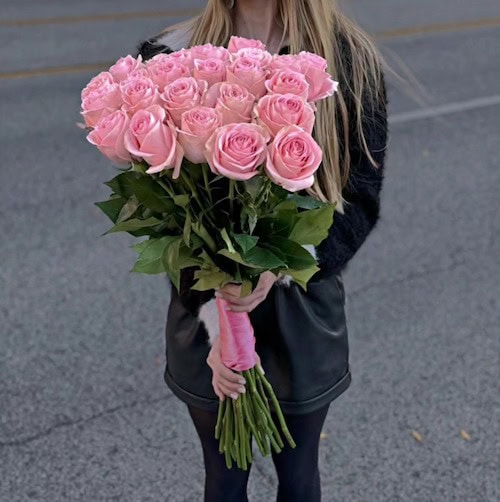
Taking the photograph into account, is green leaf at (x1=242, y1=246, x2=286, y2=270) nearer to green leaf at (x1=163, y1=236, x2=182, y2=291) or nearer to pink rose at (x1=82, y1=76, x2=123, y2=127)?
green leaf at (x1=163, y1=236, x2=182, y2=291)

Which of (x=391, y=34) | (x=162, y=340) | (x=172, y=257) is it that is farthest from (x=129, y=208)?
(x=391, y=34)

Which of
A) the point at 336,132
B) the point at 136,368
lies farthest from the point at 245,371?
the point at 136,368

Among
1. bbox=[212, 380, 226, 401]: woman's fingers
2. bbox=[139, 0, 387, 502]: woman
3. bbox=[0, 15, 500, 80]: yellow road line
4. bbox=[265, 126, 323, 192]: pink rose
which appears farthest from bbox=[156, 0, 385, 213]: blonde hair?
bbox=[0, 15, 500, 80]: yellow road line

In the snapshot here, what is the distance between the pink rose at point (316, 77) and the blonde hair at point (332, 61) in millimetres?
301

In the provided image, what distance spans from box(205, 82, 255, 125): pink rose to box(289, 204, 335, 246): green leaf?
26 centimetres

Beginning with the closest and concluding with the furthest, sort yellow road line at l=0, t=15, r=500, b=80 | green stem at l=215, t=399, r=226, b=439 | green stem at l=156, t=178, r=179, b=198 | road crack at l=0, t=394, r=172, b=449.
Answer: green stem at l=156, t=178, r=179, b=198
green stem at l=215, t=399, r=226, b=439
road crack at l=0, t=394, r=172, b=449
yellow road line at l=0, t=15, r=500, b=80

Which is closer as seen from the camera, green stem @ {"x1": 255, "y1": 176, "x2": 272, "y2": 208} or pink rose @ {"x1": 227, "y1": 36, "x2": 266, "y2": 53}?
green stem @ {"x1": 255, "y1": 176, "x2": 272, "y2": 208}

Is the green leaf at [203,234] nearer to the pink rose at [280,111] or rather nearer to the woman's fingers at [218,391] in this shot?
the pink rose at [280,111]

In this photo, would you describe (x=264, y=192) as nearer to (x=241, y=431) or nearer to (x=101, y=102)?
(x=101, y=102)

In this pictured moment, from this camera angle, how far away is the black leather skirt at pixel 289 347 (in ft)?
7.59

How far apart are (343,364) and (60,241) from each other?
3.41m

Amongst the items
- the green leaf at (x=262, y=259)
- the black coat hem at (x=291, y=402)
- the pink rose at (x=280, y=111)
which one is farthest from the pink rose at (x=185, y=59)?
the black coat hem at (x=291, y=402)

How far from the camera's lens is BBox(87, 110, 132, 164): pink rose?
5.99 feet

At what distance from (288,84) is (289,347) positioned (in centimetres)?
76
